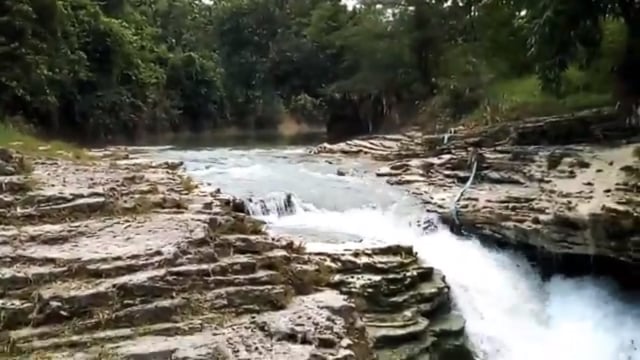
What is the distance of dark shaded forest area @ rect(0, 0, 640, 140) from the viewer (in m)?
15.7

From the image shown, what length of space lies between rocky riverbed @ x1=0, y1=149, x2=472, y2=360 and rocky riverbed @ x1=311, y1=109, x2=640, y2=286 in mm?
2256

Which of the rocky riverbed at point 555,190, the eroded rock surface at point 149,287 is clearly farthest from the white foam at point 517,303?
the eroded rock surface at point 149,287

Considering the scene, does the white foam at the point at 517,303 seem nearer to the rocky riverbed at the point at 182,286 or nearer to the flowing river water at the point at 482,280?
the flowing river water at the point at 482,280

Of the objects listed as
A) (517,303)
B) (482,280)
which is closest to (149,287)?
(482,280)

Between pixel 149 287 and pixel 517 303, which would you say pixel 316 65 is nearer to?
pixel 517 303

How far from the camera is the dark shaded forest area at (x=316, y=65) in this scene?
15.7m

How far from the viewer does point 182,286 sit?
5.62 m

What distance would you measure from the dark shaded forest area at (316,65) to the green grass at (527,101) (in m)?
0.05

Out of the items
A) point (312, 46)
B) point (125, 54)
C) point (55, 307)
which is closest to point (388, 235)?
point (55, 307)

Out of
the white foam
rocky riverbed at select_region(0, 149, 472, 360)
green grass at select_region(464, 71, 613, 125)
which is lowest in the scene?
the white foam

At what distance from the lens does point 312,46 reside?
37094 mm

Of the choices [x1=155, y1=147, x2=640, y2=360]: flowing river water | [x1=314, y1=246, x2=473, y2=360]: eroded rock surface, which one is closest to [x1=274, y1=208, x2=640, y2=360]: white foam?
[x1=155, y1=147, x2=640, y2=360]: flowing river water

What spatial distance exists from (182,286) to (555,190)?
6288 millimetres

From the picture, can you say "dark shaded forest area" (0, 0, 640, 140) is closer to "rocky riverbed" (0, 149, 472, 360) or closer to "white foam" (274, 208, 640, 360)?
"white foam" (274, 208, 640, 360)
